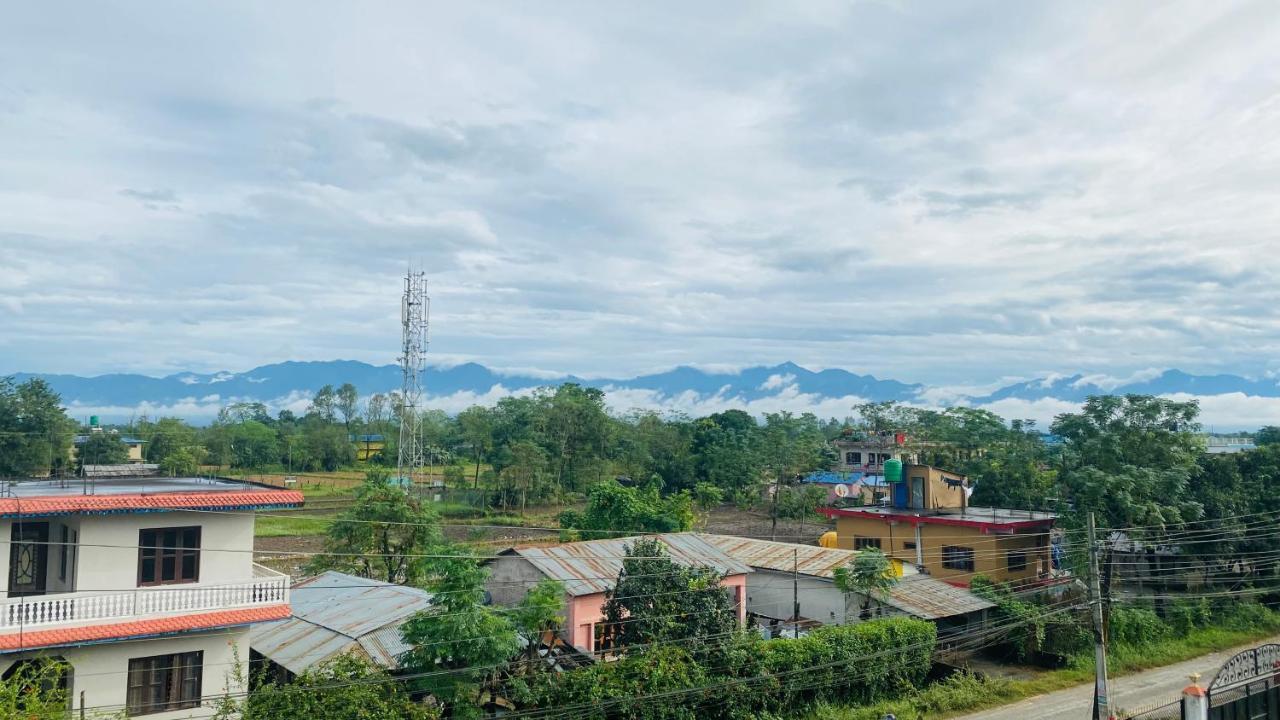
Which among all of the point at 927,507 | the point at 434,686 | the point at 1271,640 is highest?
the point at 927,507

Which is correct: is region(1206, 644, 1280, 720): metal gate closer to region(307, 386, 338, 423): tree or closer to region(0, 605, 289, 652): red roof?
region(0, 605, 289, 652): red roof

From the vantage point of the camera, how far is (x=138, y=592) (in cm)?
2039

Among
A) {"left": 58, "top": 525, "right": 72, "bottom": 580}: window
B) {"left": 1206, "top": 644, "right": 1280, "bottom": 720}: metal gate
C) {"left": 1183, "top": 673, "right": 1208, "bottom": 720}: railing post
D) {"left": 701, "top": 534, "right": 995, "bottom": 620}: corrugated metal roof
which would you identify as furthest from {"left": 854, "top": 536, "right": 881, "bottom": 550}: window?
{"left": 58, "top": 525, "right": 72, "bottom": 580}: window

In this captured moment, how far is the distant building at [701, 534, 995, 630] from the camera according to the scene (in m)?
31.8

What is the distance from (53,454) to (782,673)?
7010cm

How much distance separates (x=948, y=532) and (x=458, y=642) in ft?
86.0

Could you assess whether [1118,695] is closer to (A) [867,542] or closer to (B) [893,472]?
(A) [867,542]

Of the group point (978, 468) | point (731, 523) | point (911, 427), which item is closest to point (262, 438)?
point (731, 523)

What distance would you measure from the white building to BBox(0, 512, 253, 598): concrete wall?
0.02 m

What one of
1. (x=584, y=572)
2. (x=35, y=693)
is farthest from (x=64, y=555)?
(x=584, y=572)

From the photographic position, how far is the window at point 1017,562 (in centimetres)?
3897

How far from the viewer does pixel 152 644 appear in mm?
20719

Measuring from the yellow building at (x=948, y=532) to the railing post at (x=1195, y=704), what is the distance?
19.2 metres

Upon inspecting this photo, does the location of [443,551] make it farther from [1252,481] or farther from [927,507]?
[1252,481]
